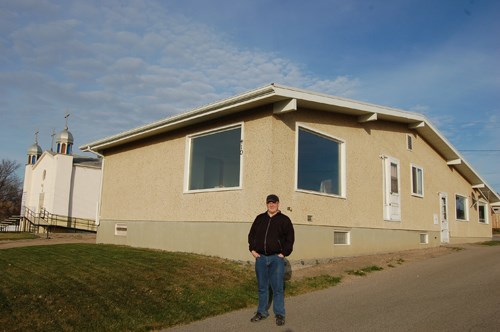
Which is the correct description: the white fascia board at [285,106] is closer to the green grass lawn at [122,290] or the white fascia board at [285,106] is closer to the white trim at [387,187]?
the green grass lawn at [122,290]

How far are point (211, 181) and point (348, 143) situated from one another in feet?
13.5

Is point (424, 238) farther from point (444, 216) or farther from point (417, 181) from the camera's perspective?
point (444, 216)

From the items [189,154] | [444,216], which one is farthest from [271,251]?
[444,216]

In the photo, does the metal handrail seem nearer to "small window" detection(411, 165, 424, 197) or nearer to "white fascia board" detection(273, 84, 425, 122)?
"small window" detection(411, 165, 424, 197)

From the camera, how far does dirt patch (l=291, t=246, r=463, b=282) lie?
9.66 m

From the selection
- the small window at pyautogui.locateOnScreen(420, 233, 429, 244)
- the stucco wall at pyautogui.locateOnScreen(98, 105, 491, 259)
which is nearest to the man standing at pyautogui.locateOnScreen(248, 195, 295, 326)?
the stucco wall at pyautogui.locateOnScreen(98, 105, 491, 259)

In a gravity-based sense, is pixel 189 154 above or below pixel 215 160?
above

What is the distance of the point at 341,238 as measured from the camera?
12172 millimetres

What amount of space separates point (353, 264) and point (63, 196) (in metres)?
28.8

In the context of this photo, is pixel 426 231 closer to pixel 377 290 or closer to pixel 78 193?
pixel 377 290

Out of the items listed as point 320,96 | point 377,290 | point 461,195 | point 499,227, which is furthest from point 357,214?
point 499,227

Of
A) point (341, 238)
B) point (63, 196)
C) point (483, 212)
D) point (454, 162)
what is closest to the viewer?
point (341, 238)

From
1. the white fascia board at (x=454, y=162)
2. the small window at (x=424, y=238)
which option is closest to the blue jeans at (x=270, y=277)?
the small window at (x=424, y=238)

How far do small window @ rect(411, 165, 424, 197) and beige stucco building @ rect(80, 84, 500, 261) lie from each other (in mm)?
40
